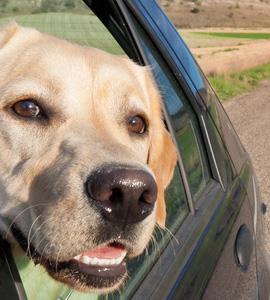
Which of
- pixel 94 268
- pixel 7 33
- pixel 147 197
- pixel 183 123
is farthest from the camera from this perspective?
pixel 183 123

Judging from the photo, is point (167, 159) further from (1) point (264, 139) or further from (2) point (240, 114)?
(2) point (240, 114)

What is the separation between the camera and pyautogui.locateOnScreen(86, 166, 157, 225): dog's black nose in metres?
1.73

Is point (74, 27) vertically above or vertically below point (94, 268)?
above

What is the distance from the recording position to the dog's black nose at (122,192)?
173cm

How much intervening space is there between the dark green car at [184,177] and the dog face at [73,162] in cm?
15

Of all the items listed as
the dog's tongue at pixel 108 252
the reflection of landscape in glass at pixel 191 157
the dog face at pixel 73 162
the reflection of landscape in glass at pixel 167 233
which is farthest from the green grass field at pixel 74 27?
the dog's tongue at pixel 108 252

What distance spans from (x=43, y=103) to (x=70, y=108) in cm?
10

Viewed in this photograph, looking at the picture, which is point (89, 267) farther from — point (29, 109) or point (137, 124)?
point (137, 124)

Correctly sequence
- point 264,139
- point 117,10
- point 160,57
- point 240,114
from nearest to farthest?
1. point 117,10
2. point 160,57
3. point 264,139
4. point 240,114

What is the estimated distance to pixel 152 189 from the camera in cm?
182

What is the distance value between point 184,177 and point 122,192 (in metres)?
1.34

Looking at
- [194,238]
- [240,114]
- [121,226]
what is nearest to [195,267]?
[194,238]

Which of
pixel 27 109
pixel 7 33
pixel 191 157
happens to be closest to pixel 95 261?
pixel 27 109

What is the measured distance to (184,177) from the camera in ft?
9.96
